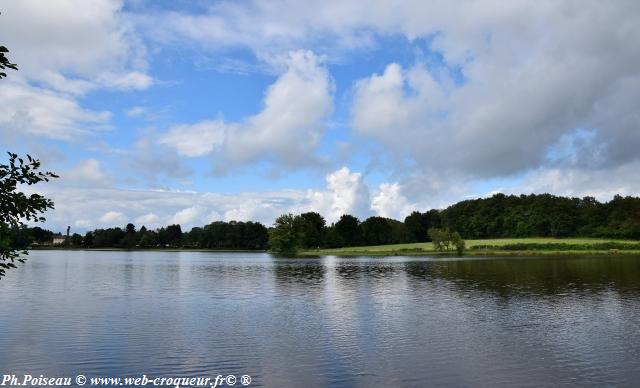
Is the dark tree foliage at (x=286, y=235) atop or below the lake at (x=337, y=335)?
atop

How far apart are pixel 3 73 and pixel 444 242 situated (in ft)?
507

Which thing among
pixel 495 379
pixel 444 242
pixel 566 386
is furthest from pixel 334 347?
pixel 444 242

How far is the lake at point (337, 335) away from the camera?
2209cm

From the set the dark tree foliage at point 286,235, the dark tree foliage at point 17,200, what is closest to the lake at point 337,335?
the dark tree foliage at point 17,200

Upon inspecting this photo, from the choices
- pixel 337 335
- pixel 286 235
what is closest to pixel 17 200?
pixel 337 335

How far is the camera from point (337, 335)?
3016 cm

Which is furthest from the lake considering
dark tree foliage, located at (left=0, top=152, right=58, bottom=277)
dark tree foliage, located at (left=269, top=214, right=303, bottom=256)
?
dark tree foliage, located at (left=269, top=214, right=303, bottom=256)

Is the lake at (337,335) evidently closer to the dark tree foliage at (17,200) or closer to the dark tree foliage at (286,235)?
the dark tree foliage at (17,200)

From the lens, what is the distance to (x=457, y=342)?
1094 inches

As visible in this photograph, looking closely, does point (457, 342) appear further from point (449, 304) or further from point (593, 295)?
point (593, 295)

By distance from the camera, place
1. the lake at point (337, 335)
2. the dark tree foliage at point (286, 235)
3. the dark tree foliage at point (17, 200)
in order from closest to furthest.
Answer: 1. the dark tree foliage at point (17, 200)
2. the lake at point (337, 335)
3. the dark tree foliage at point (286, 235)

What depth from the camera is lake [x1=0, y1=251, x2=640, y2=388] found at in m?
22.1

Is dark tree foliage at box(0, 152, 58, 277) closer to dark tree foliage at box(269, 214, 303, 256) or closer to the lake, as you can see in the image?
the lake

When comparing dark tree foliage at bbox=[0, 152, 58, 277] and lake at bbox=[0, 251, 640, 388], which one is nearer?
dark tree foliage at bbox=[0, 152, 58, 277]
